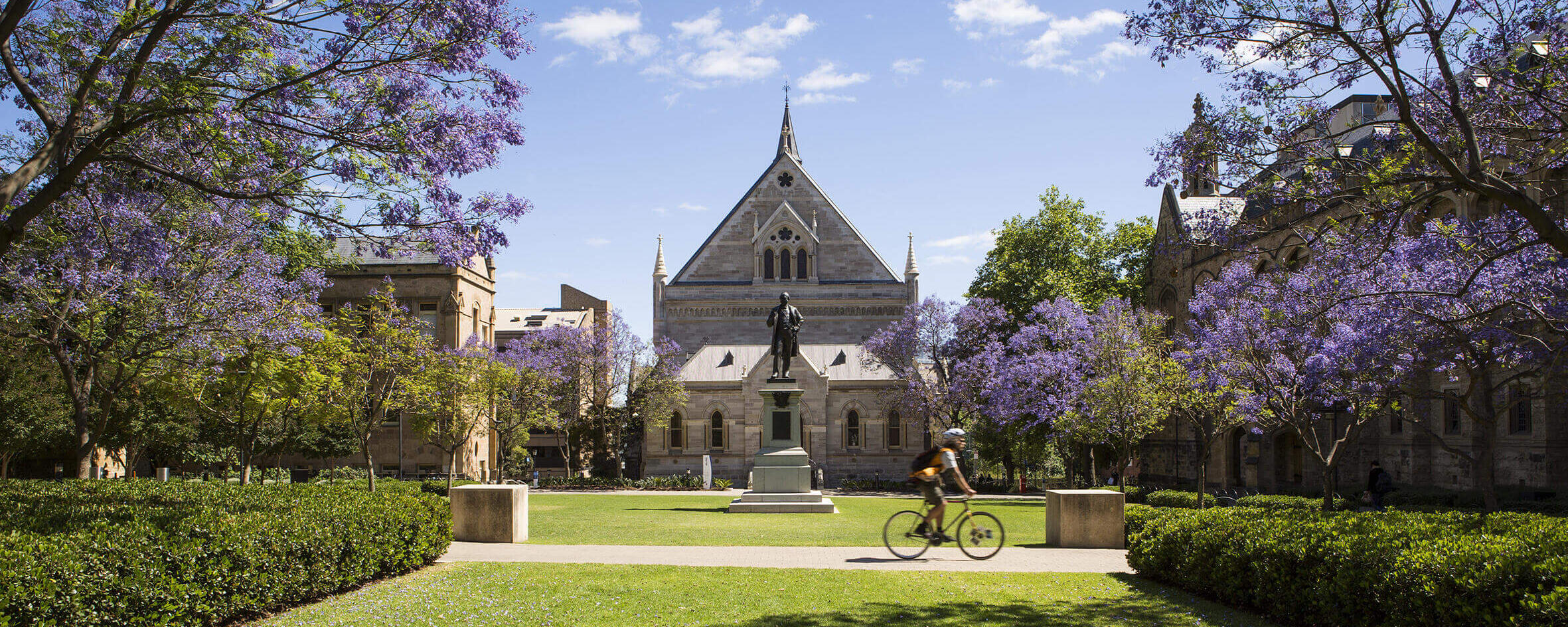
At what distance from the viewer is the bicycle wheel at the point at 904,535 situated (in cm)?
1394

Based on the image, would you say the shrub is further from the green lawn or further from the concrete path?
the concrete path

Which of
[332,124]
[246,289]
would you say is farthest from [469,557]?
[246,289]

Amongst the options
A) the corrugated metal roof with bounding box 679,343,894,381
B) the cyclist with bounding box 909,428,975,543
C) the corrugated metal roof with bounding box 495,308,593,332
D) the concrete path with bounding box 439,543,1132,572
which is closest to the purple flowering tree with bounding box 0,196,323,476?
the concrete path with bounding box 439,543,1132,572

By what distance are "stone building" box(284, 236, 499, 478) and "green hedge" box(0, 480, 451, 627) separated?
4029 cm

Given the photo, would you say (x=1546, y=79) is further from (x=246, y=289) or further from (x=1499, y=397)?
(x=1499, y=397)

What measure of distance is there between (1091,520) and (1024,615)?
710 cm

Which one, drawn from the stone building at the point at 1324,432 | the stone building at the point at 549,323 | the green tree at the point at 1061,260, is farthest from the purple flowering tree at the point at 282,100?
the stone building at the point at 549,323

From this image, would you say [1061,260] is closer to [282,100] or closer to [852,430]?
[852,430]

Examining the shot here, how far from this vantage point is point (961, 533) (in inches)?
571

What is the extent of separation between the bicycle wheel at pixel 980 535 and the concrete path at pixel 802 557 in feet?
0.48

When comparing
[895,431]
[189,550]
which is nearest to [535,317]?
[895,431]

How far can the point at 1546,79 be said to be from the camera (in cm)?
1025

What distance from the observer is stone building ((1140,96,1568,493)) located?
64.1ft

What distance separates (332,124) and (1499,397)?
33.1 m
